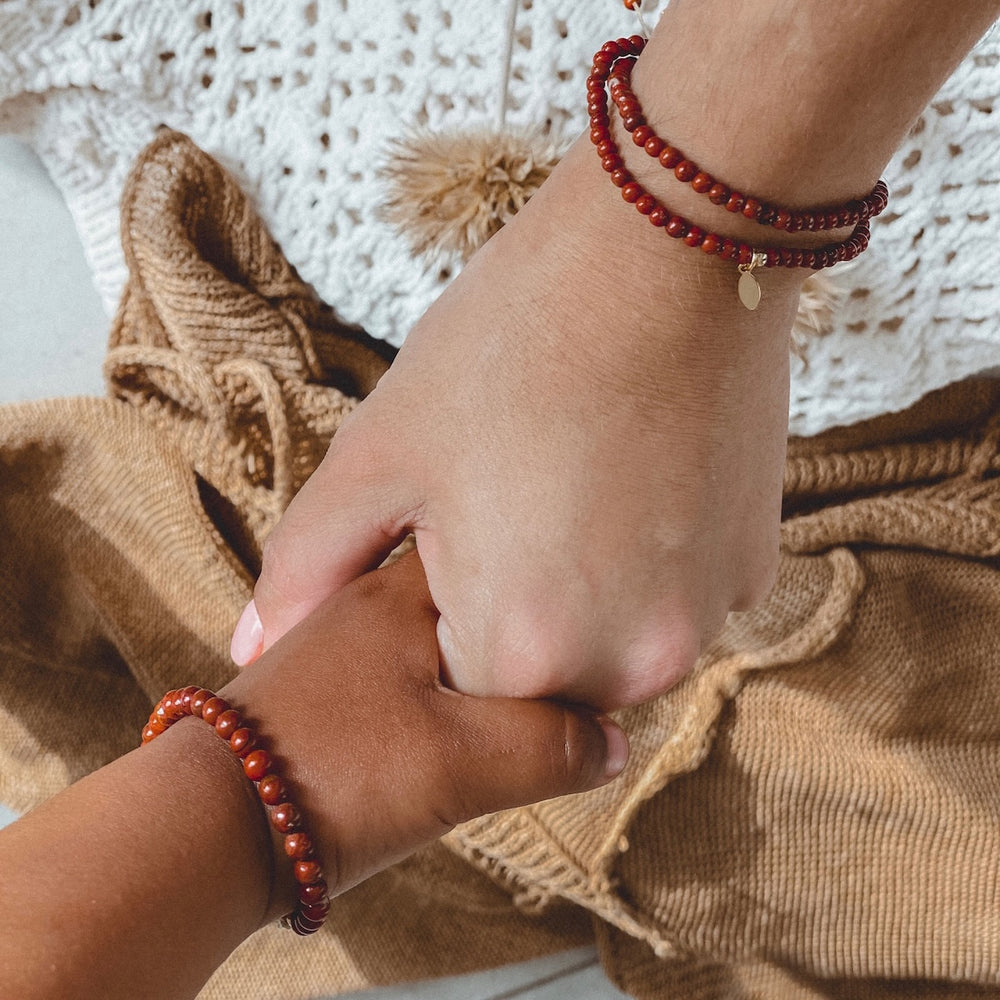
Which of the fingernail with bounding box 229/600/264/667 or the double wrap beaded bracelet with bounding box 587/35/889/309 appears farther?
the fingernail with bounding box 229/600/264/667

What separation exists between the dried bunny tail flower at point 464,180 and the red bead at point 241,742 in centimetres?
36

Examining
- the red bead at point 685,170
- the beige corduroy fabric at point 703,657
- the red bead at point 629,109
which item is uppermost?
the red bead at point 629,109

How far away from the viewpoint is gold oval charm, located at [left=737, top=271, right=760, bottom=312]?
47 cm

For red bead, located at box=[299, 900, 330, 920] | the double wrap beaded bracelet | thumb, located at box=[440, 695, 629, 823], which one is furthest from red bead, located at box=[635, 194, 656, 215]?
red bead, located at box=[299, 900, 330, 920]

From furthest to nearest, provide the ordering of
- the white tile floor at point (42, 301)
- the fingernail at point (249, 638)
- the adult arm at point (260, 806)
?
1. the white tile floor at point (42, 301)
2. the fingernail at point (249, 638)
3. the adult arm at point (260, 806)

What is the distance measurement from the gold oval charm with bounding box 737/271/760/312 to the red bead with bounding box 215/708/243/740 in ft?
1.07

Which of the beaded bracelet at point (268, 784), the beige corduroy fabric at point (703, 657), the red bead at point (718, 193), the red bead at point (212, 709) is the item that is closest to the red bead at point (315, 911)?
the beaded bracelet at point (268, 784)

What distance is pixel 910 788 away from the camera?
69cm

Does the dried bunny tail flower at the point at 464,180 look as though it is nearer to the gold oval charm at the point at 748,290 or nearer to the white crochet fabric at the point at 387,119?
the white crochet fabric at the point at 387,119

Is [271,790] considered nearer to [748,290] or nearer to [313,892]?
[313,892]

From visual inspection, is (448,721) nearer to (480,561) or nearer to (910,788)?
(480,561)

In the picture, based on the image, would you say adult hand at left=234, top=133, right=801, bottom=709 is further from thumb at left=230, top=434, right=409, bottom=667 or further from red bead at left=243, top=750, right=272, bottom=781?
red bead at left=243, top=750, right=272, bottom=781

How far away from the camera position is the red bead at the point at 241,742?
0.43 metres

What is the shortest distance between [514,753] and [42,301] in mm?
613
